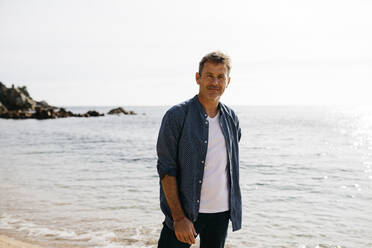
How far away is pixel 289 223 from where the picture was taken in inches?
284

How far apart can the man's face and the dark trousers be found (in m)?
1.00

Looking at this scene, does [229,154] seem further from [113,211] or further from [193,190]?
[113,211]

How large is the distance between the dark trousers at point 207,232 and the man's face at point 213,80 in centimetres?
100

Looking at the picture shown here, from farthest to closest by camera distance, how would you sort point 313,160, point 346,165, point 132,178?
point 313,160 < point 346,165 < point 132,178

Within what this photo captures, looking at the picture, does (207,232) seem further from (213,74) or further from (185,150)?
(213,74)

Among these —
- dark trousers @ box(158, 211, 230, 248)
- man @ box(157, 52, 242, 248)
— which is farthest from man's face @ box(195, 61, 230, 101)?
dark trousers @ box(158, 211, 230, 248)

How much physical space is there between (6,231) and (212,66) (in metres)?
6.09

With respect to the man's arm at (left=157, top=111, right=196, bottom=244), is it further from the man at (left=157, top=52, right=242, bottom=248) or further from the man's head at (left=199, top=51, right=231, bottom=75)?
the man's head at (left=199, top=51, right=231, bottom=75)

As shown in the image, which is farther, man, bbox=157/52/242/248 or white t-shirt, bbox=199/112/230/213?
white t-shirt, bbox=199/112/230/213

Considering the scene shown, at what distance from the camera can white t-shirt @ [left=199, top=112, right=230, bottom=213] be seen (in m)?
2.53

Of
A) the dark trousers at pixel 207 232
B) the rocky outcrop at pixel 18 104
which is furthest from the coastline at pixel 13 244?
the rocky outcrop at pixel 18 104

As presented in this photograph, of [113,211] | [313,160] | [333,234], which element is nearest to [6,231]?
[113,211]

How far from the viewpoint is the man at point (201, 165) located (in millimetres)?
2367

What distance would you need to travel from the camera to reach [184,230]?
7.59ft
